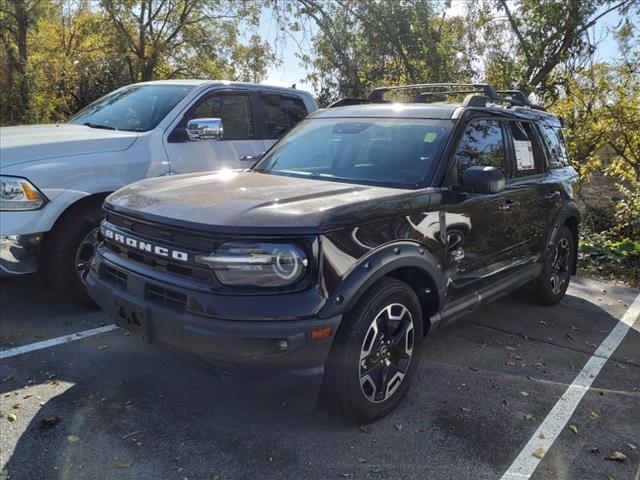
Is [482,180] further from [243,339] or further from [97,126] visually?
[97,126]

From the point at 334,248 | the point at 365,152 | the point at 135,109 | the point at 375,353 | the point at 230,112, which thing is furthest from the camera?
the point at 230,112

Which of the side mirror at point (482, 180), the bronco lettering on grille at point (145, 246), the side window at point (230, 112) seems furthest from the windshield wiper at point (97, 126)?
the side mirror at point (482, 180)

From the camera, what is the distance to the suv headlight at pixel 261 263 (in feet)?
8.38

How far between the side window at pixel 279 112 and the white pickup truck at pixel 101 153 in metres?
0.01

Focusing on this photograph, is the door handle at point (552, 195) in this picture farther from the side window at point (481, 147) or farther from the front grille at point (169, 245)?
the front grille at point (169, 245)

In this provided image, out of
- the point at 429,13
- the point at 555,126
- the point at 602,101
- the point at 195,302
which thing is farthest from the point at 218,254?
the point at 429,13

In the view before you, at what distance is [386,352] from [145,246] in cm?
147

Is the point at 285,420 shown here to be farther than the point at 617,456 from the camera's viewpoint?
Yes

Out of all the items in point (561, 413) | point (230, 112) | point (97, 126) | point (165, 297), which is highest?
point (230, 112)

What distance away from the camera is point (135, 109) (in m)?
5.31

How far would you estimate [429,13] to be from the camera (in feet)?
40.8

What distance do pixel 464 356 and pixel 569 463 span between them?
1.32 meters

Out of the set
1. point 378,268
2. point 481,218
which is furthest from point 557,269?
point 378,268

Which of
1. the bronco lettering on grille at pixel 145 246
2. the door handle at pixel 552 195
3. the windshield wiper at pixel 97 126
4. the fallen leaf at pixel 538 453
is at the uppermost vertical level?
the windshield wiper at pixel 97 126
